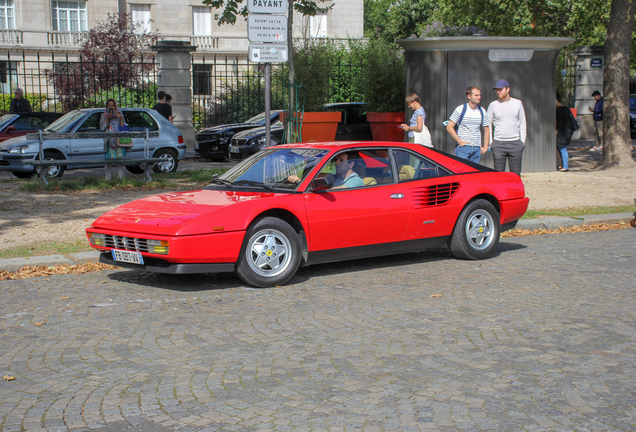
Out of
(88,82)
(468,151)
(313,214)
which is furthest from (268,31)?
(88,82)

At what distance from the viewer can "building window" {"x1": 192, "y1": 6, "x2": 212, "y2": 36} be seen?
46.8 metres

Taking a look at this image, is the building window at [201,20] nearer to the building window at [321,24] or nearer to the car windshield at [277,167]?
the building window at [321,24]

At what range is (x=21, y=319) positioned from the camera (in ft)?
18.9

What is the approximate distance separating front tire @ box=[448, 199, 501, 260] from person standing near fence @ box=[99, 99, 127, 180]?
844 centimetres

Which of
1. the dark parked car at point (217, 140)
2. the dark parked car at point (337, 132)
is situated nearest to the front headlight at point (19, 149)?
the dark parked car at point (337, 132)

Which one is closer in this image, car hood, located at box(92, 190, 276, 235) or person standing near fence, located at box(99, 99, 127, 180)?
car hood, located at box(92, 190, 276, 235)

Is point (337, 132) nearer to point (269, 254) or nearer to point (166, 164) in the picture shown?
point (166, 164)

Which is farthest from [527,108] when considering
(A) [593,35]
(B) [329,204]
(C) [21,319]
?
(A) [593,35]

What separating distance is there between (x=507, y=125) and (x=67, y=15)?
4006 cm

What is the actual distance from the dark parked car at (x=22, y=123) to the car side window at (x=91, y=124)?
2.07 metres

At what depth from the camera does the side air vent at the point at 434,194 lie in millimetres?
7621

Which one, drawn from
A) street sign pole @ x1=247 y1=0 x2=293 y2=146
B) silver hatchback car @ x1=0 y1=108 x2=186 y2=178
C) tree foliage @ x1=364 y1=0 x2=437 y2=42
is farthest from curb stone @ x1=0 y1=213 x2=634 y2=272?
tree foliage @ x1=364 y1=0 x2=437 y2=42

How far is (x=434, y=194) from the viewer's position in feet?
25.4

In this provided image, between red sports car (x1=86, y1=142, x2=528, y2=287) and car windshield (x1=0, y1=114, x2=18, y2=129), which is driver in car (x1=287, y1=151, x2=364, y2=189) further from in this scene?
car windshield (x1=0, y1=114, x2=18, y2=129)
